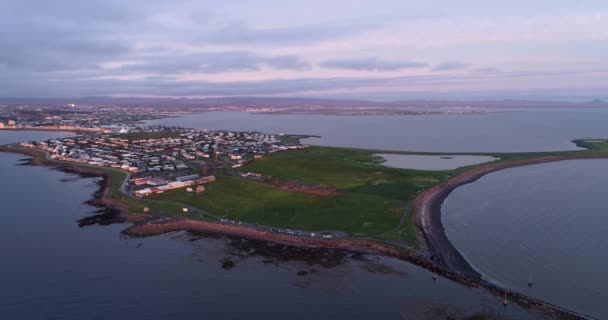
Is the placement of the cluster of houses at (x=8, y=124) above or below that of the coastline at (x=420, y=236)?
above

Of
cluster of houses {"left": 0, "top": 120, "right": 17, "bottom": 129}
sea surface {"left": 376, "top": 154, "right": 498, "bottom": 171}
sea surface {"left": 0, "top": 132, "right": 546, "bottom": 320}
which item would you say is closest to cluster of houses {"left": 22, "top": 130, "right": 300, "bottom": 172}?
sea surface {"left": 376, "top": 154, "right": 498, "bottom": 171}

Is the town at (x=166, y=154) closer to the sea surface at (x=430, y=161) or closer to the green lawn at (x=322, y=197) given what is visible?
the green lawn at (x=322, y=197)

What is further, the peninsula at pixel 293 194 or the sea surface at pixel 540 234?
the peninsula at pixel 293 194

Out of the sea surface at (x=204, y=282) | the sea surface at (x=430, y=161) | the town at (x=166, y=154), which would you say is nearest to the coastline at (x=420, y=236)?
the sea surface at (x=204, y=282)

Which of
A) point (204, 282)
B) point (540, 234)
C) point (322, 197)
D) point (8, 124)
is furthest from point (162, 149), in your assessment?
point (8, 124)

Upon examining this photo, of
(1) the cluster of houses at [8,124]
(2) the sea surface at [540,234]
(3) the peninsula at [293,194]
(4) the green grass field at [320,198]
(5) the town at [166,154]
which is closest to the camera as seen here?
(2) the sea surface at [540,234]

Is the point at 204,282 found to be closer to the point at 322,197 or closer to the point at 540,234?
the point at 322,197
